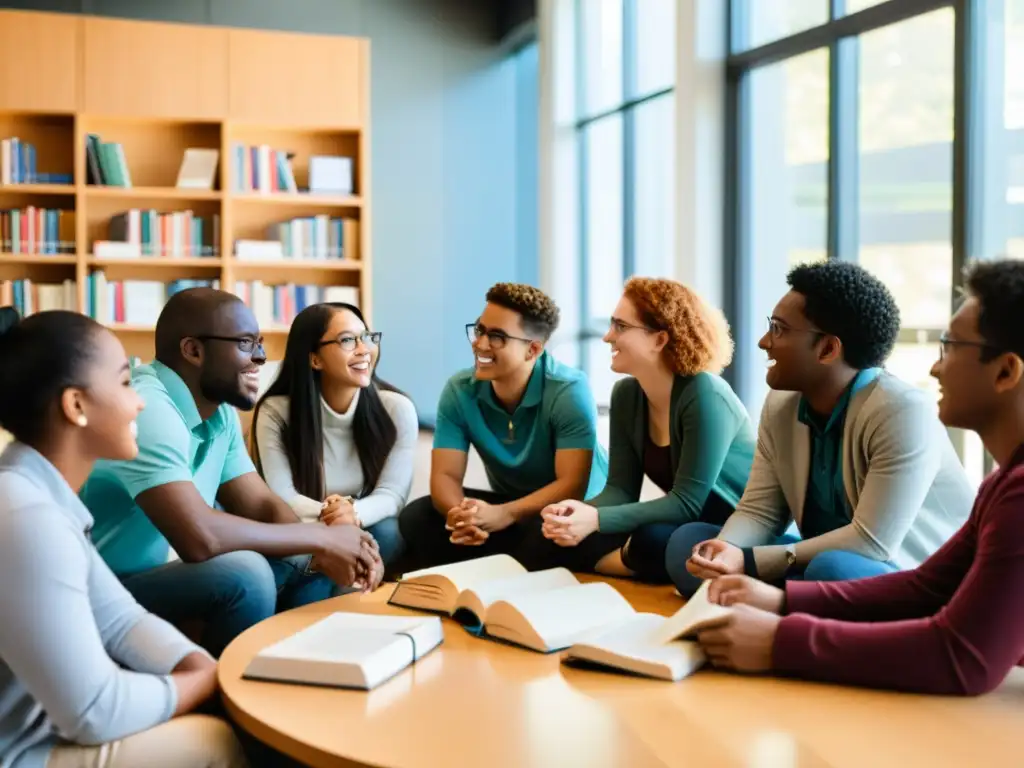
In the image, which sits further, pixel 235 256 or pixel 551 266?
pixel 551 266

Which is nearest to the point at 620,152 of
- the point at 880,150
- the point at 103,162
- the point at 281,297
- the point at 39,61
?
the point at 281,297

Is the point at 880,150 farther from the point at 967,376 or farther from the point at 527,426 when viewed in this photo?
the point at 967,376

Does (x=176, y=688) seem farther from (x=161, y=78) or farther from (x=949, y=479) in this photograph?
(x=161, y=78)

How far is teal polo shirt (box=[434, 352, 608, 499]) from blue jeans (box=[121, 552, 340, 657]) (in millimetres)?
1017

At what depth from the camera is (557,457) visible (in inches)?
127

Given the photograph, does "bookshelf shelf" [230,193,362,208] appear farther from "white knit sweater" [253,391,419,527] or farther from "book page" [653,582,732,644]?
"book page" [653,582,732,644]

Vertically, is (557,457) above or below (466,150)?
below

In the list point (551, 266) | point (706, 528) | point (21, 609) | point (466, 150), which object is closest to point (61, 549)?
point (21, 609)

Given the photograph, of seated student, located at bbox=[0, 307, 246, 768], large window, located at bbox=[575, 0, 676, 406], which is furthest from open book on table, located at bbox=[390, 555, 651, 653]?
large window, located at bbox=[575, 0, 676, 406]

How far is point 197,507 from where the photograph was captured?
7.31 ft

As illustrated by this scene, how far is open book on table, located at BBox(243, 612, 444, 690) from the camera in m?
1.65

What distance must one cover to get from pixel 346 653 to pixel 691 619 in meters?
0.53

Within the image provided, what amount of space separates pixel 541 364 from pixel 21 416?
193 cm

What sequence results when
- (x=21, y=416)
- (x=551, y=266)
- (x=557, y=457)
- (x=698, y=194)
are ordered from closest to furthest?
(x=21, y=416)
(x=557, y=457)
(x=698, y=194)
(x=551, y=266)
